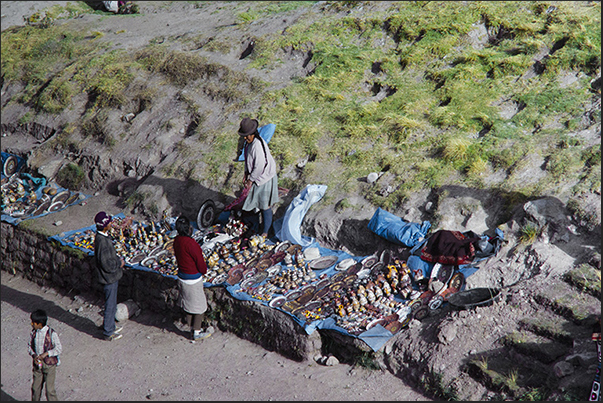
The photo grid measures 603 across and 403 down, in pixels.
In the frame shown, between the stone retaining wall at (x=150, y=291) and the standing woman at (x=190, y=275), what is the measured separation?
43 cm

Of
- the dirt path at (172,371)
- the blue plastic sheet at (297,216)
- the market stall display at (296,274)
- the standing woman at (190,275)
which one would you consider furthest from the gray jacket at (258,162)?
the dirt path at (172,371)

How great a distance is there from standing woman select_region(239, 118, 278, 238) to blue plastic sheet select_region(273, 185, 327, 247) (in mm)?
347

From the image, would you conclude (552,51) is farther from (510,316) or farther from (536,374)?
(536,374)

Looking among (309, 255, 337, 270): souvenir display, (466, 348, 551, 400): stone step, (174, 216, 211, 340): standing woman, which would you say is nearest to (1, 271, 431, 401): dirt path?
(174, 216, 211, 340): standing woman

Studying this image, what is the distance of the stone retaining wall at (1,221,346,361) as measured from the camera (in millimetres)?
7066

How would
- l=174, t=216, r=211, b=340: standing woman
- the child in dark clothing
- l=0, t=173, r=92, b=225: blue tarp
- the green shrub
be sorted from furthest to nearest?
the green shrub → l=0, t=173, r=92, b=225: blue tarp → l=174, t=216, r=211, b=340: standing woman → the child in dark clothing

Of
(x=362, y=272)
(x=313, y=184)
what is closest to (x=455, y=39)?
(x=313, y=184)

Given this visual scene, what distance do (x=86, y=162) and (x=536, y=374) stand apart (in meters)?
10.2

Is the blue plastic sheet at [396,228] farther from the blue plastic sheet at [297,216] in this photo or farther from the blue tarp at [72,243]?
the blue tarp at [72,243]

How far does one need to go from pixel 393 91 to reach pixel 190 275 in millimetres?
6256

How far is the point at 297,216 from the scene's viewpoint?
873 cm

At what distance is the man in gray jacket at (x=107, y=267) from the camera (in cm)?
736

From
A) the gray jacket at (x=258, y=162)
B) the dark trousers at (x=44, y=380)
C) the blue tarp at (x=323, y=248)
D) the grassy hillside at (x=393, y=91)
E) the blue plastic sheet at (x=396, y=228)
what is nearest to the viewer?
the dark trousers at (x=44, y=380)

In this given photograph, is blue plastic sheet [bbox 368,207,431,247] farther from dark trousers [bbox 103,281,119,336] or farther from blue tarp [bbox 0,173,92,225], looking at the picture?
blue tarp [bbox 0,173,92,225]
